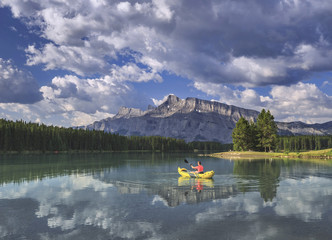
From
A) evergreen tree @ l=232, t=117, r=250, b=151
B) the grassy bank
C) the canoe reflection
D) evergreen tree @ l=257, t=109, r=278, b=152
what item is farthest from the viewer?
evergreen tree @ l=232, t=117, r=250, b=151

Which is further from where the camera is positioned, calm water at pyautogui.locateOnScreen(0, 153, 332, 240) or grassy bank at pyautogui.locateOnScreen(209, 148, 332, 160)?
grassy bank at pyautogui.locateOnScreen(209, 148, 332, 160)

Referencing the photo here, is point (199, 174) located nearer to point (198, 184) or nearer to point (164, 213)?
point (198, 184)

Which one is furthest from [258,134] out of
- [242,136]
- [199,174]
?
[199,174]

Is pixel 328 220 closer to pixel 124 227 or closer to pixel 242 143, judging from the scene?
pixel 124 227

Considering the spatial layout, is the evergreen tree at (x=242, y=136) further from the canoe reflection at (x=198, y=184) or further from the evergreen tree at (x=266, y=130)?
the canoe reflection at (x=198, y=184)

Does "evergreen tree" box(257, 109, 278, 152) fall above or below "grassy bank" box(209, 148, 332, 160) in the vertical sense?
above

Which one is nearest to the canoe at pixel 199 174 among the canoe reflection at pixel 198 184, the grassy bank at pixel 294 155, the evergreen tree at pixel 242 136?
the canoe reflection at pixel 198 184

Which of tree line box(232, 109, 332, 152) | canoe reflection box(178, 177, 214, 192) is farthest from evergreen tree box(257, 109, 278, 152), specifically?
canoe reflection box(178, 177, 214, 192)

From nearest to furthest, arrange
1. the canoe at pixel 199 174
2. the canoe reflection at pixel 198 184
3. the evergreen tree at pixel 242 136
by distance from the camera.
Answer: the canoe reflection at pixel 198 184, the canoe at pixel 199 174, the evergreen tree at pixel 242 136

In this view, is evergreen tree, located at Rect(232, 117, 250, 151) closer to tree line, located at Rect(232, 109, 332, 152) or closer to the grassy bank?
tree line, located at Rect(232, 109, 332, 152)

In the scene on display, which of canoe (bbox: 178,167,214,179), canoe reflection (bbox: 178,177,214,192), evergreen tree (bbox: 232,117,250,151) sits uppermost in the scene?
evergreen tree (bbox: 232,117,250,151)

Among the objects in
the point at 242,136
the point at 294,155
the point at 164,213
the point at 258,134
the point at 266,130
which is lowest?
the point at 294,155

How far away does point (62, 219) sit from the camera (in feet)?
56.7

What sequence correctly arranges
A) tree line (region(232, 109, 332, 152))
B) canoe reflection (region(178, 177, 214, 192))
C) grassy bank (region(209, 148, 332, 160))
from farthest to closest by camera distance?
tree line (region(232, 109, 332, 152)), grassy bank (region(209, 148, 332, 160)), canoe reflection (region(178, 177, 214, 192))
